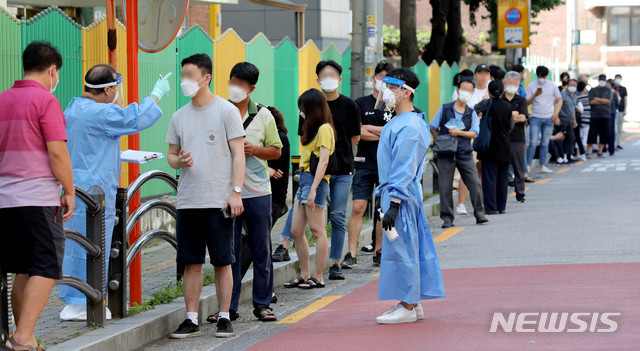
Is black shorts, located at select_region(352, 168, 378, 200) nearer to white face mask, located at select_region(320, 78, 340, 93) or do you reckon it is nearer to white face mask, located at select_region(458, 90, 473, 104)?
white face mask, located at select_region(320, 78, 340, 93)

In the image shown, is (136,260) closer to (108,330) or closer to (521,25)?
(108,330)

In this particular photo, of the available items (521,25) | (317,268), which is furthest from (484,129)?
(521,25)

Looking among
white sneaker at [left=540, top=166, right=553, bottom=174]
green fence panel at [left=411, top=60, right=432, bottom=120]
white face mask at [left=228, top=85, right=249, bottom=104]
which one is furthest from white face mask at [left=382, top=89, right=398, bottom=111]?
green fence panel at [left=411, top=60, right=432, bottom=120]

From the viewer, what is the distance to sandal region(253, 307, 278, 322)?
8203mm

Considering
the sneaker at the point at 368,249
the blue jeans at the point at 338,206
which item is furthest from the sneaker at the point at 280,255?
the sneaker at the point at 368,249

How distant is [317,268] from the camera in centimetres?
977

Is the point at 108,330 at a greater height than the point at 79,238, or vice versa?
the point at 79,238

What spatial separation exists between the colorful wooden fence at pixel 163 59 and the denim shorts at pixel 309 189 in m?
2.69

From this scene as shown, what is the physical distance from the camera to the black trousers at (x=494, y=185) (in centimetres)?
1532

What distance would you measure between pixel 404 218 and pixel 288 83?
371 inches

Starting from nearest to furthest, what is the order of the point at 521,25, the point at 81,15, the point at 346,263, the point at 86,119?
the point at 86,119, the point at 346,263, the point at 81,15, the point at 521,25

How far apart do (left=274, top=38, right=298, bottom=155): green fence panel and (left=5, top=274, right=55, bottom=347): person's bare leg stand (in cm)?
1027

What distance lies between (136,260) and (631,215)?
27.5 ft

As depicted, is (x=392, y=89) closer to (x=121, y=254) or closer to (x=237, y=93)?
(x=237, y=93)
